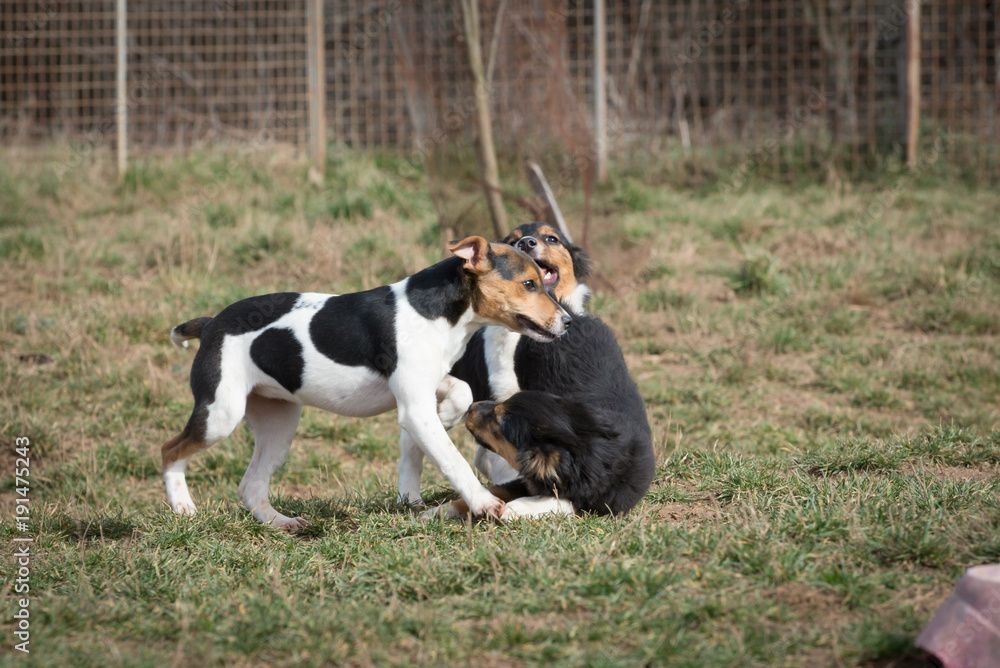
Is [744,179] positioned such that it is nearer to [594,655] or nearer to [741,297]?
[741,297]

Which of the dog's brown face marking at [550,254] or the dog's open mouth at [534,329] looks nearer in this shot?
the dog's open mouth at [534,329]

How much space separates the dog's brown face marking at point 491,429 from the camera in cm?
402

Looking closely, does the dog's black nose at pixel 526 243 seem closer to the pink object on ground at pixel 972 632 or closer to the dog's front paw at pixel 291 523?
the dog's front paw at pixel 291 523

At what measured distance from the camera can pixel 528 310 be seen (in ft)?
13.3

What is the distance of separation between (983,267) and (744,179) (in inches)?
140

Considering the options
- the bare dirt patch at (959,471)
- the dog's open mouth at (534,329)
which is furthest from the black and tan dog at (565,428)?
the bare dirt patch at (959,471)

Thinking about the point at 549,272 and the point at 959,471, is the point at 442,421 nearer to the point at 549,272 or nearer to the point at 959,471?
the point at 549,272

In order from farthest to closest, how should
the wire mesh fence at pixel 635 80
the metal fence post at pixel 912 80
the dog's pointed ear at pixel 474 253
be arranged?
1. the wire mesh fence at pixel 635 80
2. the metal fence post at pixel 912 80
3. the dog's pointed ear at pixel 474 253

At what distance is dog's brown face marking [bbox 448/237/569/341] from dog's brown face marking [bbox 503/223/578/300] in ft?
2.43

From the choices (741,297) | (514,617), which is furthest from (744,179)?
(514,617)

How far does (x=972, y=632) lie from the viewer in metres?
Answer: 2.55

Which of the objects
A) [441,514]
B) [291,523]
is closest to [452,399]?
[441,514]

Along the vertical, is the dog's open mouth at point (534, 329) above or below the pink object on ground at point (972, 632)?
above

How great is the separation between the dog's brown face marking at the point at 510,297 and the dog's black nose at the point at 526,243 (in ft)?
2.56
